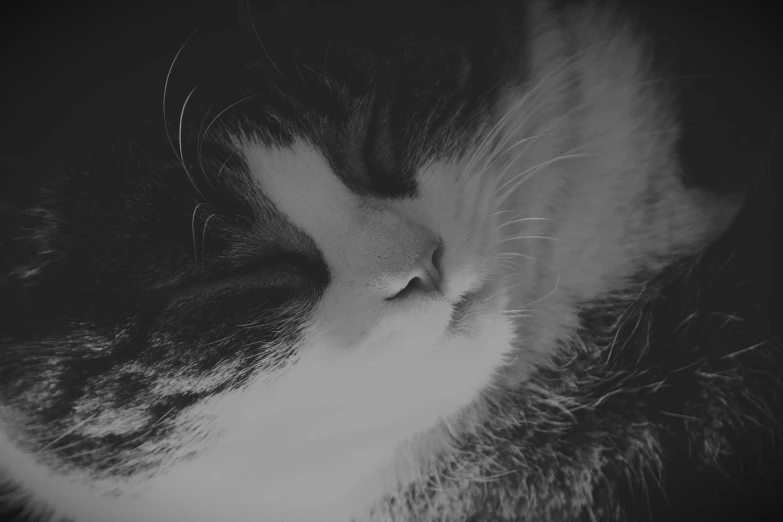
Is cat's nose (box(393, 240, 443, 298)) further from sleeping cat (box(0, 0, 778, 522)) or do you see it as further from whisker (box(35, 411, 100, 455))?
whisker (box(35, 411, 100, 455))

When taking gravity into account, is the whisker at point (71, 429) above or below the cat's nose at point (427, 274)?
above

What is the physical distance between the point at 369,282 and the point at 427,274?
1.8 inches

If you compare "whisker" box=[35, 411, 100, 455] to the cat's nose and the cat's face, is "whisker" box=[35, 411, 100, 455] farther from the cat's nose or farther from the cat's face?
the cat's nose

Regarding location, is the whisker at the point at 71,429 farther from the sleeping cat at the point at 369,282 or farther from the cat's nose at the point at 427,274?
the cat's nose at the point at 427,274

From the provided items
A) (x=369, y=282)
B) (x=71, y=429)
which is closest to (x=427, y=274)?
(x=369, y=282)

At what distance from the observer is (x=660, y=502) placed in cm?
52

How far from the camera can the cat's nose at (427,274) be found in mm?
466

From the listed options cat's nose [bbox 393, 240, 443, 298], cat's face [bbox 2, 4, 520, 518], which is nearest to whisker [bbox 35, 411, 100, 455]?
cat's face [bbox 2, 4, 520, 518]

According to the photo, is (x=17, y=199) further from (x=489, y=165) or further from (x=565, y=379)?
(x=565, y=379)

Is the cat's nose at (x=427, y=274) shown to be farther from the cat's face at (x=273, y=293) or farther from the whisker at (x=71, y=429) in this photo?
the whisker at (x=71, y=429)

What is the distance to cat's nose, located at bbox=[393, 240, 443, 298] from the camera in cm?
47

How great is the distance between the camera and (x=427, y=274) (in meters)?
0.47

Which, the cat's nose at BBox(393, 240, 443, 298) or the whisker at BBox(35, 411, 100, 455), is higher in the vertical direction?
the whisker at BBox(35, 411, 100, 455)

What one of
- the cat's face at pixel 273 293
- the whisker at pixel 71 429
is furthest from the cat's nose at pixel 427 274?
the whisker at pixel 71 429
